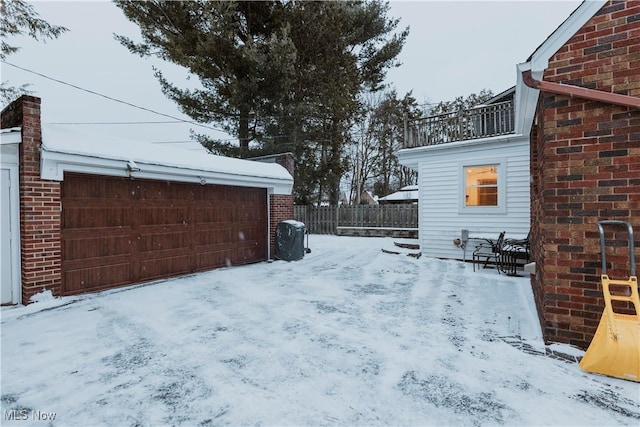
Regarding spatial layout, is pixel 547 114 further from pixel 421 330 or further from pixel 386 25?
pixel 386 25

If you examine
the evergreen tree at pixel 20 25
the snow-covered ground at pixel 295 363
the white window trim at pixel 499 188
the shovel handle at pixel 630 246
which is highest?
the evergreen tree at pixel 20 25

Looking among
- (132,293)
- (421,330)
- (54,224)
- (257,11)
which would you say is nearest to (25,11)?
(257,11)

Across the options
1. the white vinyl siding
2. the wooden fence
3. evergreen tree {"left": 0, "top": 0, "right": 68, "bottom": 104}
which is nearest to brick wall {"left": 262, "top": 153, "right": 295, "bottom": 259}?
the white vinyl siding

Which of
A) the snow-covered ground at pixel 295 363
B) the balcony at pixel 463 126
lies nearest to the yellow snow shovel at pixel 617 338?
the snow-covered ground at pixel 295 363

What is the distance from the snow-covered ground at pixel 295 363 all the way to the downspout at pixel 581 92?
241 centimetres

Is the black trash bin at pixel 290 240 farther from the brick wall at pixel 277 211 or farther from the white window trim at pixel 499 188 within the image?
the white window trim at pixel 499 188

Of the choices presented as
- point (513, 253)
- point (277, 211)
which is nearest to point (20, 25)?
point (277, 211)

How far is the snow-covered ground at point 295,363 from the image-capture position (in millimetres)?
2281

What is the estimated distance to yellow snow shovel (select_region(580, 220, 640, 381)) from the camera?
2.62 metres

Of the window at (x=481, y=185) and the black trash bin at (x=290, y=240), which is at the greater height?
the window at (x=481, y=185)

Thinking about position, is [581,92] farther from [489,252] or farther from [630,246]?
[489,252]

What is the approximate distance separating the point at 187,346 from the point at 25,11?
1239cm

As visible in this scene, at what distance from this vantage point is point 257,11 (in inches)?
541

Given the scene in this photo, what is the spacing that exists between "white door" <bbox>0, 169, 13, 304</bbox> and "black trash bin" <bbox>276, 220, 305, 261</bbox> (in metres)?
5.62
